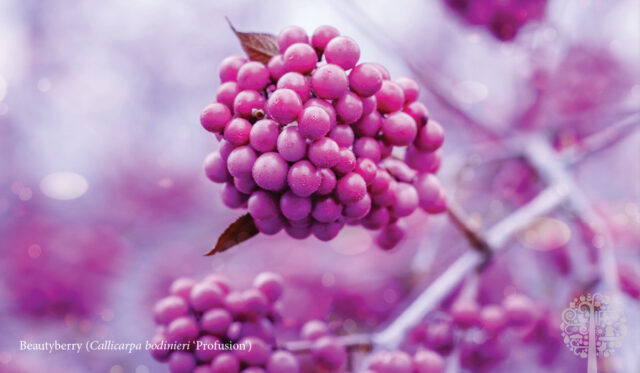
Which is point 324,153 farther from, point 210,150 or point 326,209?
point 210,150

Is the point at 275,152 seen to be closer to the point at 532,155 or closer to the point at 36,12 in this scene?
the point at 532,155

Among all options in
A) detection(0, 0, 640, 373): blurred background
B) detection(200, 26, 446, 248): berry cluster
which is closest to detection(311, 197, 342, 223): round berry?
detection(200, 26, 446, 248): berry cluster

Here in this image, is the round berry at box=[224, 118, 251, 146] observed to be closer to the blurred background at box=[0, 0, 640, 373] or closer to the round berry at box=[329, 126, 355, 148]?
the round berry at box=[329, 126, 355, 148]

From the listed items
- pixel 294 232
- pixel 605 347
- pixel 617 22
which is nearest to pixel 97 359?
pixel 294 232

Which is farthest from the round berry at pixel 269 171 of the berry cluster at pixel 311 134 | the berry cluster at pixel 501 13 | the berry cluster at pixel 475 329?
the berry cluster at pixel 501 13

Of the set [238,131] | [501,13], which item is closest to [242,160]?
[238,131]

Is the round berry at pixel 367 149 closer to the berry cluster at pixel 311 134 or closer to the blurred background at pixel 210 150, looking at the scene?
the berry cluster at pixel 311 134

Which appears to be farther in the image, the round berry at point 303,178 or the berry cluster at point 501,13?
the berry cluster at point 501,13
